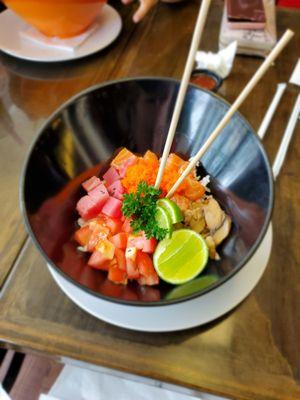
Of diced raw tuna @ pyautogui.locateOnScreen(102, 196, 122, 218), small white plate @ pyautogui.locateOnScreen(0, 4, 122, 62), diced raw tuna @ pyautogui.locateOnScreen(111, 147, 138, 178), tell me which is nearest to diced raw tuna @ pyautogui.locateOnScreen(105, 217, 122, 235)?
diced raw tuna @ pyautogui.locateOnScreen(102, 196, 122, 218)

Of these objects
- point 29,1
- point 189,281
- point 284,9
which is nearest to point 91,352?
point 189,281

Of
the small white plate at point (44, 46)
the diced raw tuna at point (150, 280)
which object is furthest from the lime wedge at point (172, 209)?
the small white plate at point (44, 46)

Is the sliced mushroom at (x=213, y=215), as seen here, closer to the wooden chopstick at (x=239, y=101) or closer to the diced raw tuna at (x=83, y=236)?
the wooden chopstick at (x=239, y=101)

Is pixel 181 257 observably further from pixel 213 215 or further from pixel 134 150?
pixel 134 150

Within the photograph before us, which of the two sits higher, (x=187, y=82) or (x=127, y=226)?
(x=187, y=82)

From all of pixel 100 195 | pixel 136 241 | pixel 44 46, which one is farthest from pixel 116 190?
pixel 44 46

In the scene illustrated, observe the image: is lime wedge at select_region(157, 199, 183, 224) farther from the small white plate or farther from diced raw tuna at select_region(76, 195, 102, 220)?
the small white plate
